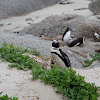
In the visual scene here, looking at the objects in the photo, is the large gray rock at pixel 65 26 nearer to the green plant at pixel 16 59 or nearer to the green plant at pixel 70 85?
the green plant at pixel 16 59

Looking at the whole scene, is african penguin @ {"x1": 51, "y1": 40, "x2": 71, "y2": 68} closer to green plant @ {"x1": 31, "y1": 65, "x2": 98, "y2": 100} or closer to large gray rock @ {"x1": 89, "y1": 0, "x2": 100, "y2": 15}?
green plant @ {"x1": 31, "y1": 65, "x2": 98, "y2": 100}

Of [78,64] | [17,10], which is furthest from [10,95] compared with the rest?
[17,10]

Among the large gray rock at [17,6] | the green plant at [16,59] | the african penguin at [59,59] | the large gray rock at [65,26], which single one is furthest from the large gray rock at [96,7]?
the green plant at [16,59]

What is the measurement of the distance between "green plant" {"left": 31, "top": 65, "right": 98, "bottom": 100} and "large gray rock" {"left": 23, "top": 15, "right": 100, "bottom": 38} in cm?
788

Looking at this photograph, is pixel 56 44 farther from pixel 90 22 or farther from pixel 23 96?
pixel 90 22

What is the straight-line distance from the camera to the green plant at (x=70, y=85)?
2799 mm

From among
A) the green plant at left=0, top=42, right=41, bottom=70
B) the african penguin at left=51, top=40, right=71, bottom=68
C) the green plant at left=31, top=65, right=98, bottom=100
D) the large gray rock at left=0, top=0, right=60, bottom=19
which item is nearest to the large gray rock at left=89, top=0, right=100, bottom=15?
the large gray rock at left=0, top=0, right=60, bottom=19

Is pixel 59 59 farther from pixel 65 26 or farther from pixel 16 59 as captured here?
pixel 65 26

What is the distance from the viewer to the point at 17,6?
18.8 metres

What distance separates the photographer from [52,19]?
468 inches

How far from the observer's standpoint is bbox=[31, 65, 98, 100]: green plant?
280 centimetres

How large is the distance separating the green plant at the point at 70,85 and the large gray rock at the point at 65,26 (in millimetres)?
7884

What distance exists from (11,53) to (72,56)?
309 centimetres

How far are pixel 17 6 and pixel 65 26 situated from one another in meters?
9.32
